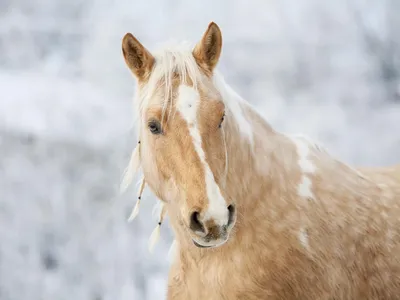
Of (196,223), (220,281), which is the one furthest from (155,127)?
(220,281)

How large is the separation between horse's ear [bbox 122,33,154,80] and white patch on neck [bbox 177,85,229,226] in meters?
0.14

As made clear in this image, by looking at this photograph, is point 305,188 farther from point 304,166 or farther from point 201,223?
point 201,223

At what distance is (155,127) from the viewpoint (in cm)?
119

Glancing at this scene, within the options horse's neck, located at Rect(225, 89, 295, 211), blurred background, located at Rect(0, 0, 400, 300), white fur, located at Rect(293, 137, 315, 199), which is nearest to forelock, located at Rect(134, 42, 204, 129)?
horse's neck, located at Rect(225, 89, 295, 211)

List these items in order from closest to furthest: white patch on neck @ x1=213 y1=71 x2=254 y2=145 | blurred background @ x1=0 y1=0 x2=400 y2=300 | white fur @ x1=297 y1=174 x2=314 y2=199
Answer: white patch on neck @ x1=213 y1=71 x2=254 y2=145 → white fur @ x1=297 y1=174 x2=314 y2=199 → blurred background @ x1=0 y1=0 x2=400 y2=300

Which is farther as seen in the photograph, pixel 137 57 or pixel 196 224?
pixel 137 57

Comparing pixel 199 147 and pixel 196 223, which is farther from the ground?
pixel 199 147

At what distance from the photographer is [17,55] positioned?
6.25ft

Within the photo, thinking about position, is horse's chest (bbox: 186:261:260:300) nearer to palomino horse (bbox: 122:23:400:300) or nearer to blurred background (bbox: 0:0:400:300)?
palomino horse (bbox: 122:23:400:300)

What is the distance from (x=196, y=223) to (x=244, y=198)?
28cm

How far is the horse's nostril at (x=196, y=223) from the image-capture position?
3.60ft

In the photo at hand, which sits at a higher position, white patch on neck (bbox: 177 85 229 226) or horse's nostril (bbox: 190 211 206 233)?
white patch on neck (bbox: 177 85 229 226)

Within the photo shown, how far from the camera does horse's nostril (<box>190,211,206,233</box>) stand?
1098 mm

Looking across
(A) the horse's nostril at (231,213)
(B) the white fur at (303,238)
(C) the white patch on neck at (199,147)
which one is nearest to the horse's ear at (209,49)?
(C) the white patch on neck at (199,147)
